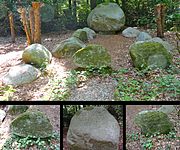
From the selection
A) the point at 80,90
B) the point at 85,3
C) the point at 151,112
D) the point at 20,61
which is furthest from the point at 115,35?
the point at 151,112

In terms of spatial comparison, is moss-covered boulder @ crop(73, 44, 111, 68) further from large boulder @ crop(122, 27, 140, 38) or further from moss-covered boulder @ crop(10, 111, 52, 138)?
moss-covered boulder @ crop(10, 111, 52, 138)

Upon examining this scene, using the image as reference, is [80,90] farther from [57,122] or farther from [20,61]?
[57,122]

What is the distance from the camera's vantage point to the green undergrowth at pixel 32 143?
3.02 ft

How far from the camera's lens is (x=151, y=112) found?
3.22ft

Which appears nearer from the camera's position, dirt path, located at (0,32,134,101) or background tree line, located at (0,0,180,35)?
dirt path, located at (0,32,134,101)

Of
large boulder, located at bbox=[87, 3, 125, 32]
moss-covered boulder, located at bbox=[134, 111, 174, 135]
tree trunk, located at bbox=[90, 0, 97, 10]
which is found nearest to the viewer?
moss-covered boulder, located at bbox=[134, 111, 174, 135]

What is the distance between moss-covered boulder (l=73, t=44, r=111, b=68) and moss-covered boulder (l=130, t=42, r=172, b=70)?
0.29 meters

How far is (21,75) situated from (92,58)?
2.39ft

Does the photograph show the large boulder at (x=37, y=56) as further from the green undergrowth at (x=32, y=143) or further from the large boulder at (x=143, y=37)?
the green undergrowth at (x=32, y=143)

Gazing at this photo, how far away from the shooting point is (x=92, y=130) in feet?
2.77

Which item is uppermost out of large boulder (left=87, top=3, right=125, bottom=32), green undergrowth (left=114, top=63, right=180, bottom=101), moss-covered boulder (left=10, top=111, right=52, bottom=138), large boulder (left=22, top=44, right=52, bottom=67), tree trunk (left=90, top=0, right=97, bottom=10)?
moss-covered boulder (left=10, top=111, right=52, bottom=138)

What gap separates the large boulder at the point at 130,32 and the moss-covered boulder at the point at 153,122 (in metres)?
3.57

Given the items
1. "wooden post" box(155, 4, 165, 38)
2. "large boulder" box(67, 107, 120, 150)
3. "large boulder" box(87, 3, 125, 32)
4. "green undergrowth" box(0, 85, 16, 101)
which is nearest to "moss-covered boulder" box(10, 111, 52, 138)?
"large boulder" box(67, 107, 120, 150)

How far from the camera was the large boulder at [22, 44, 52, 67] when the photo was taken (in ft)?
11.5
